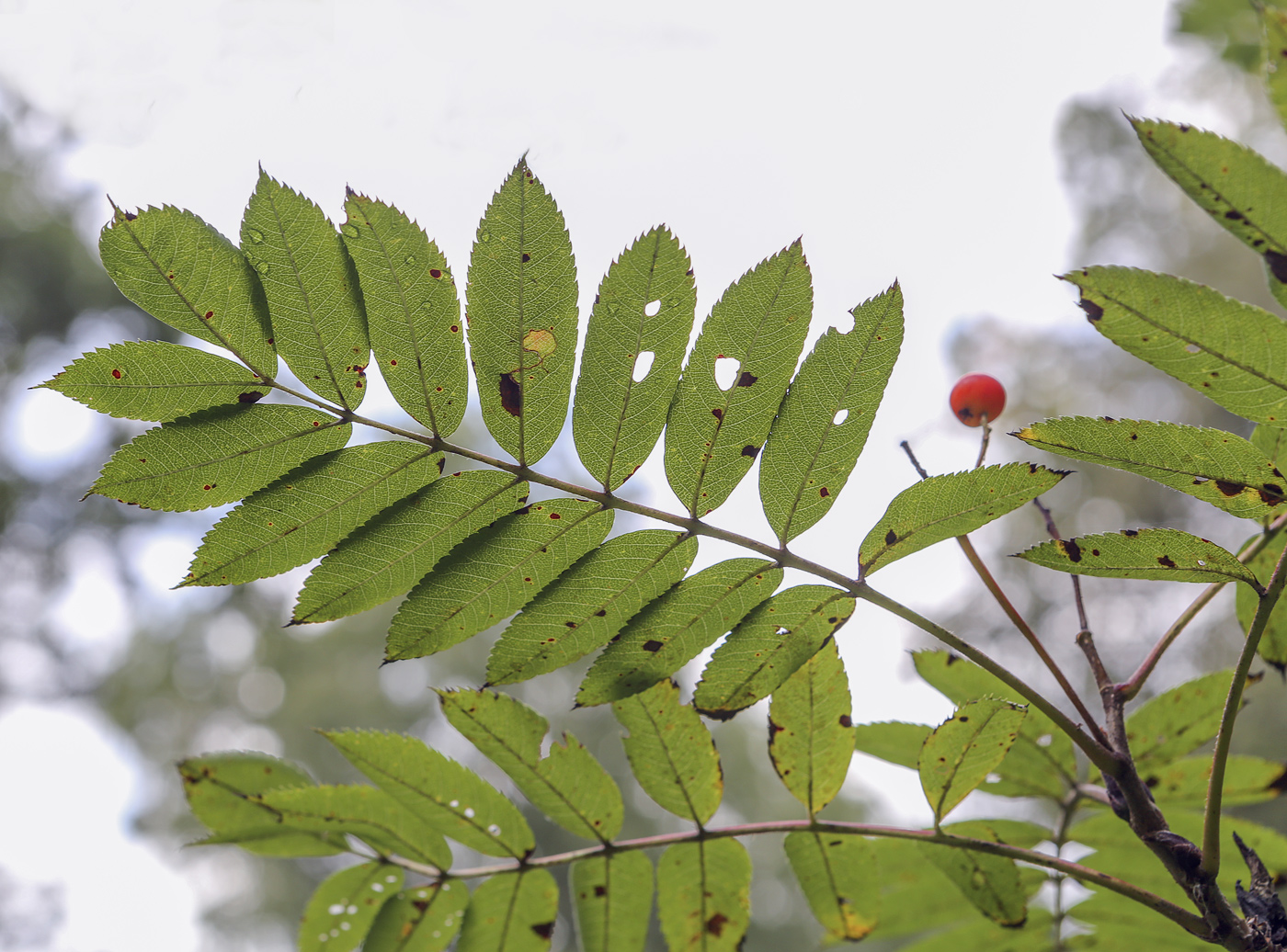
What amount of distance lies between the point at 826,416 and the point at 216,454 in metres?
0.55

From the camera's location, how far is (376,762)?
3.03 ft

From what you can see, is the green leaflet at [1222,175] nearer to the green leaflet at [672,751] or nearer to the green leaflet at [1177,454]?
the green leaflet at [1177,454]

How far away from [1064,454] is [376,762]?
77 centimetres

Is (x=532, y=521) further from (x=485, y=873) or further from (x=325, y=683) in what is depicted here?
(x=325, y=683)

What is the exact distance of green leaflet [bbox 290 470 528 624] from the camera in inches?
29.3

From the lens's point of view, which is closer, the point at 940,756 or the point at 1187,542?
the point at 1187,542

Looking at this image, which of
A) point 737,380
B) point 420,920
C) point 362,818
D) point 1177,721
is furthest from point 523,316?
point 1177,721

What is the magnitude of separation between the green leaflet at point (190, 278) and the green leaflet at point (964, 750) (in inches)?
30.3

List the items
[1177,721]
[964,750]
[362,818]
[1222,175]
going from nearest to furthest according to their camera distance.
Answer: [1222,175] < [964,750] < [362,818] < [1177,721]

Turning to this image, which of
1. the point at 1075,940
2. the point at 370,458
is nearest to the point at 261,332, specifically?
the point at 370,458

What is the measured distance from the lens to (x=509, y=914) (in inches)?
38.2

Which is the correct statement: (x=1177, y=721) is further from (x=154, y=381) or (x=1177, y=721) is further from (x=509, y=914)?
(x=154, y=381)

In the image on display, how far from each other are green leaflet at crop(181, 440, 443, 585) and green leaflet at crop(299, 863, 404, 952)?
47 centimetres

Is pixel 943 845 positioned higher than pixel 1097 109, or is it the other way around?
pixel 1097 109
